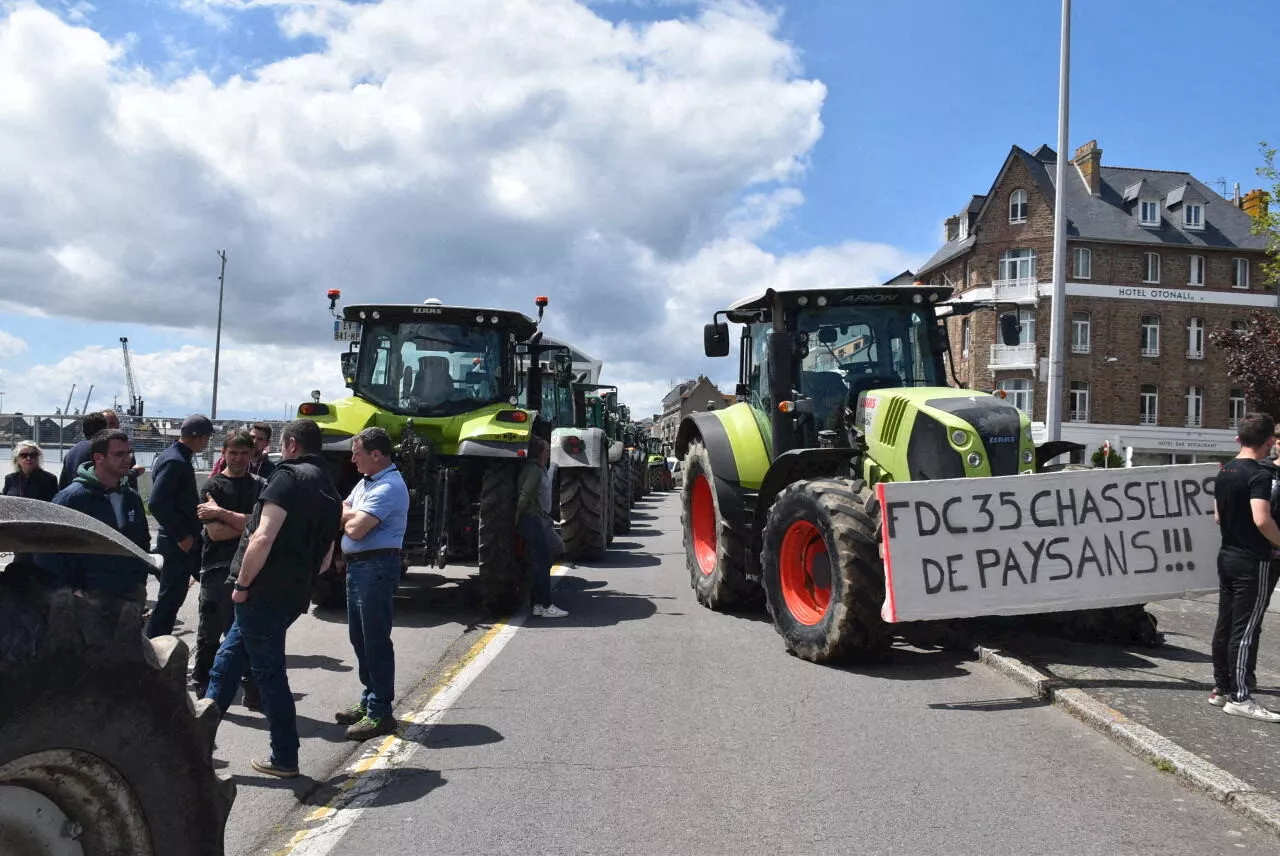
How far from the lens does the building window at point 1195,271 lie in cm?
4691

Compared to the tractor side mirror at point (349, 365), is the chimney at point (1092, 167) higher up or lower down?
higher up

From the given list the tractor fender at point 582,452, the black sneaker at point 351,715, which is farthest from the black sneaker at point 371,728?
the tractor fender at point 582,452

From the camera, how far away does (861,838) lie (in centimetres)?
411

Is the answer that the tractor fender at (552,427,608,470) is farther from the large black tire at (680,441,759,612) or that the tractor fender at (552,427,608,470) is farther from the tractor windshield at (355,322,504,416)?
the tractor windshield at (355,322,504,416)

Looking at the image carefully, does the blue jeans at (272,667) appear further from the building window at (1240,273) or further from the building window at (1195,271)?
the building window at (1240,273)

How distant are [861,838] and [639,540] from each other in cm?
1443

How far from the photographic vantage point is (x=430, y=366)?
34.8ft

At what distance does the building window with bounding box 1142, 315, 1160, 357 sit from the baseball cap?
47.5 m

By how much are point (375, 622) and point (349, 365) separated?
18.7 feet

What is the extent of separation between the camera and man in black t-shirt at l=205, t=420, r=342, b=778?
195 inches

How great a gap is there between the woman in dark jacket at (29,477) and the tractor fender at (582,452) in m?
5.76

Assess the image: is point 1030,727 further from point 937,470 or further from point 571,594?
point 571,594

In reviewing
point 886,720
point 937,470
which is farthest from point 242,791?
point 937,470

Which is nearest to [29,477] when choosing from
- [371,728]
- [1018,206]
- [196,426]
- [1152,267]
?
[196,426]
